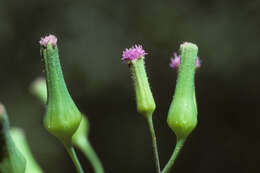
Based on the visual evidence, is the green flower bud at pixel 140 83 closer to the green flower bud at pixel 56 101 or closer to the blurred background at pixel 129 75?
the green flower bud at pixel 56 101

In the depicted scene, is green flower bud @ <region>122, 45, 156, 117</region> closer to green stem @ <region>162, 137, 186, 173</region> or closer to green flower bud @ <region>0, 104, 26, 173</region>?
green stem @ <region>162, 137, 186, 173</region>

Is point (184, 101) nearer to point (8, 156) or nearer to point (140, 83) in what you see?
point (140, 83)

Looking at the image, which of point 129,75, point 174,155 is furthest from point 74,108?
point 129,75

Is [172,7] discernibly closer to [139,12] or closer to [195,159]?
[139,12]

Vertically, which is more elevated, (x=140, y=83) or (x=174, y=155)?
(x=140, y=83)

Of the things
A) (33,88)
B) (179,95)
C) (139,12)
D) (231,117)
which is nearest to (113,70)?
(139,12)

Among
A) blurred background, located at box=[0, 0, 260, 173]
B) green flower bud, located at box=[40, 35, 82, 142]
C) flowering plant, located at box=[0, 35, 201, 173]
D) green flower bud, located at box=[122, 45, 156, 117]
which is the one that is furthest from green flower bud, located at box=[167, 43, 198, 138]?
blurred background, located at box=[0, 0, 260, 173]
